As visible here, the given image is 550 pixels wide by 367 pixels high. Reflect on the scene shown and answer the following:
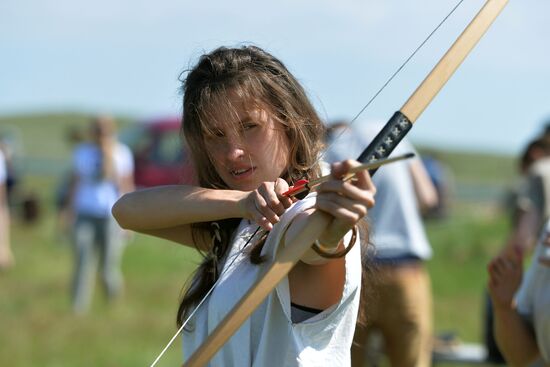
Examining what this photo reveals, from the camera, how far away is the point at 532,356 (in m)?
3.33

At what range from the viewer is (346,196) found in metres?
2.02

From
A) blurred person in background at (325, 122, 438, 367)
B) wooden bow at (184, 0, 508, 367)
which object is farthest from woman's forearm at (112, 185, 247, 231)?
blurred person in background at (325, 122, 438, 367)

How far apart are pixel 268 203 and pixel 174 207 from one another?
42 cm

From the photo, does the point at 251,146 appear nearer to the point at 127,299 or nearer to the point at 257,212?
the point at 257,212

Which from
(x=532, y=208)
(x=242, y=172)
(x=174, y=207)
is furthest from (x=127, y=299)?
(x=242, y=172)

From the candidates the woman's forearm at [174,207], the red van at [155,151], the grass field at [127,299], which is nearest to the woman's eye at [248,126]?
the woman's forearm at [174,207]

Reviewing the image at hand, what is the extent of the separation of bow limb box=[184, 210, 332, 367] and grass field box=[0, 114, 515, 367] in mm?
925

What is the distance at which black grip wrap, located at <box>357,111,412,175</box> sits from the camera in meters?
2.22

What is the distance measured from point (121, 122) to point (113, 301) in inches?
1734

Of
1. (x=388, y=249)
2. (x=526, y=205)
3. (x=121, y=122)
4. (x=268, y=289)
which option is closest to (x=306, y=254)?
(x=268, y=289)

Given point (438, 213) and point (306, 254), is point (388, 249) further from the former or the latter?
point (438, 213)

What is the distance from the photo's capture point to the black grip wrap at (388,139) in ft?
7.29

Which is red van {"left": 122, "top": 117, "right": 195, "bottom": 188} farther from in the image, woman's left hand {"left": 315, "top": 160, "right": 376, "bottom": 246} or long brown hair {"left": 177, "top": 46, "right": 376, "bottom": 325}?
woman's left hand {"left": 315, "top": 160, "right": 376, "bottom": 246}

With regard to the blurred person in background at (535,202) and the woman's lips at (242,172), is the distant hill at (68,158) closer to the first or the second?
the blurred person in background at (535,202)
